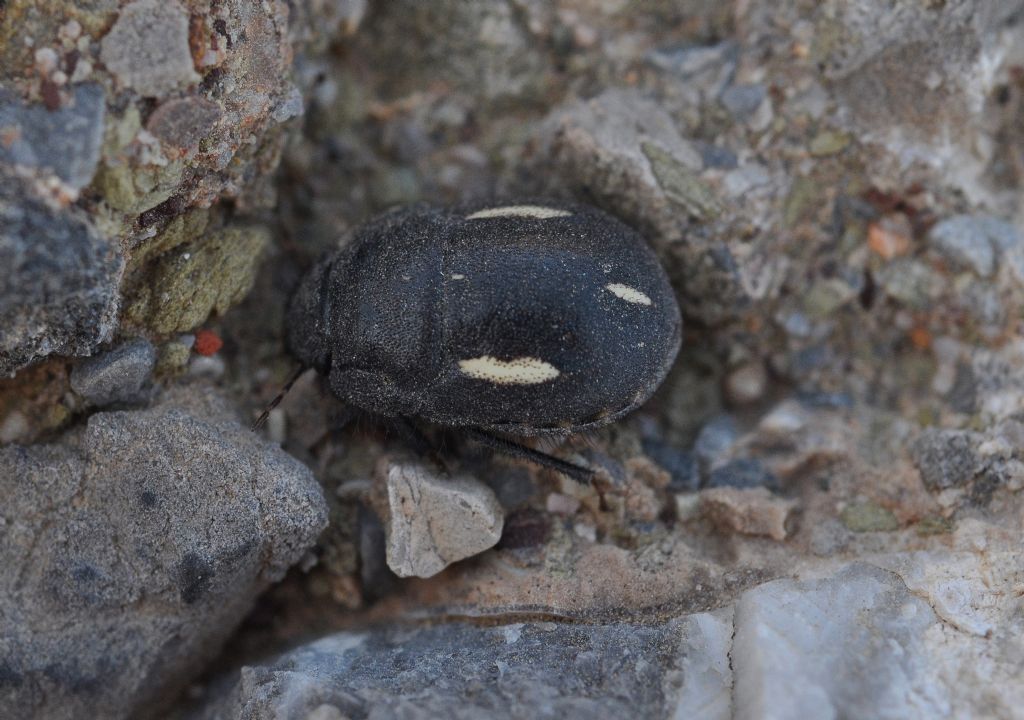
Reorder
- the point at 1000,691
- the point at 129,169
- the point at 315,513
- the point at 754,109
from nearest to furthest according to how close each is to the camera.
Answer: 1. the point at 1000,691
2. the point at 129,169
3. the point at 315,513
4. the point at 754,109

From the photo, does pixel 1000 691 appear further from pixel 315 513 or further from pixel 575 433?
pixel 315 513

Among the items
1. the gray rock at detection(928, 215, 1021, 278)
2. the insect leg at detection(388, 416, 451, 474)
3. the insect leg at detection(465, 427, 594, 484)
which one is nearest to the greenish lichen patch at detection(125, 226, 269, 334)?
the insect leg at detection(388, 416, 451, 474)

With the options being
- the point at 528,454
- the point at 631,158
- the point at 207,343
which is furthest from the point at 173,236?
the point at 631,158

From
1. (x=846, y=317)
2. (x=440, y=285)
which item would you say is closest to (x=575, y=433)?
(x=440, y=285)

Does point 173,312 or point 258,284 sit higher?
point 173,312

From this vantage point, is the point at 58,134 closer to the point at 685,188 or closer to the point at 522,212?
the point at 522,212

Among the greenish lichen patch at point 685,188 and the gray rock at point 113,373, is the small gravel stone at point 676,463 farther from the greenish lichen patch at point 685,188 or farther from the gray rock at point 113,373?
the gray rock at point 113,373

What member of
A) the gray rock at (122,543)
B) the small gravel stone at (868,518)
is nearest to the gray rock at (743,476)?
the small gravel stone at (868,518)
